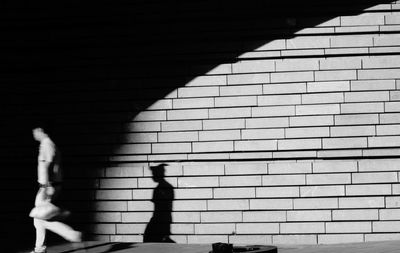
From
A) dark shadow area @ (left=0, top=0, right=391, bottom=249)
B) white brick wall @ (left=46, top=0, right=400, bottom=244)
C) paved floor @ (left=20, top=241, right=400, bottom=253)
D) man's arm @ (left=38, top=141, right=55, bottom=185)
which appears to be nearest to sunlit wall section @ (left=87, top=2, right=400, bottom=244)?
white brick wall @ (left=46, top=0, right=400, bottom=244)

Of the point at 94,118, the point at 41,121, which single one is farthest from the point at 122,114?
the point at 41,121

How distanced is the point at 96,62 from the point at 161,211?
2567 millimetres

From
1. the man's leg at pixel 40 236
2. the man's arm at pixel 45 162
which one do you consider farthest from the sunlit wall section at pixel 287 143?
the man's arm at pixel 45 162

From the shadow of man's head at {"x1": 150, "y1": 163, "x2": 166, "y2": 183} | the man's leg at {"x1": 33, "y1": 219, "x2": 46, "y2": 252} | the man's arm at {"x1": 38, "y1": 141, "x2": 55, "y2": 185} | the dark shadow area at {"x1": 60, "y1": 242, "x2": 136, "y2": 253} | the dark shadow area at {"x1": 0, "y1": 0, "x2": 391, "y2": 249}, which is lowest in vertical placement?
the dark shadow area at {"x1": 60, "y1": 242, "x2": 136, "y2": 253}

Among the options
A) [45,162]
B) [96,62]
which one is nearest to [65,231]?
[45,162]

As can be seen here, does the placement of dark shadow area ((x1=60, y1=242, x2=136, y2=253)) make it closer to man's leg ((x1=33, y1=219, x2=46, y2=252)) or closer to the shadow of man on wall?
the shadow of man on wall

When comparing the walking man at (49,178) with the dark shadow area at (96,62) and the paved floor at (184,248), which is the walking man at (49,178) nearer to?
the paved floor at (184,248)

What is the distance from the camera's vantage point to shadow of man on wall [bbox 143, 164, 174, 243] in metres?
12.4

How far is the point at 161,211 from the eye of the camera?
12430 mm

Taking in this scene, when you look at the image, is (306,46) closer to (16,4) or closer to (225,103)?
(225,103)

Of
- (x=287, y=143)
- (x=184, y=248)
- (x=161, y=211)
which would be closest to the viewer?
(x=184, y=248)

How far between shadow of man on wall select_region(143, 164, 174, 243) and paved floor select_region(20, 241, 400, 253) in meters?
0.43

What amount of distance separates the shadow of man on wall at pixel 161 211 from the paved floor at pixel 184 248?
0.43 meters

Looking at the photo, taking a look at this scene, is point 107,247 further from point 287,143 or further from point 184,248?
point 287,143
